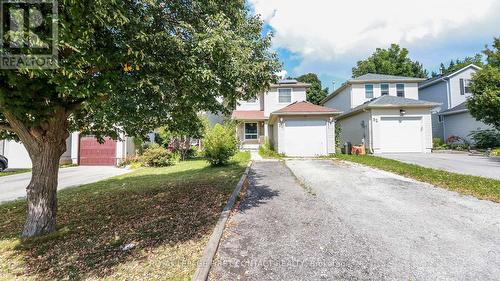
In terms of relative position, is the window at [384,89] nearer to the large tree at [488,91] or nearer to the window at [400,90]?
the window at [400,90]

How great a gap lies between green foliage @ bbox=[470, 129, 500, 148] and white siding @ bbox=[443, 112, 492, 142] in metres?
0.89

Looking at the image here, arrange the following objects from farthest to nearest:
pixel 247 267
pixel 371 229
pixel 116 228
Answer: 1. pixel 116 228
2. pixel 371 229
3. pixel 247 267

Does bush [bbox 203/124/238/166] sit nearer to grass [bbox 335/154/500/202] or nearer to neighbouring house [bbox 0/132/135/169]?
grass [bbox 335/154/500/202]

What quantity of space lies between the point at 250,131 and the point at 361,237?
20001 millimetres

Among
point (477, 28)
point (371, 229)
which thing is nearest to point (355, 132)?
point (477, 28)

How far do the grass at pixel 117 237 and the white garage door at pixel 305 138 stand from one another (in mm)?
10328

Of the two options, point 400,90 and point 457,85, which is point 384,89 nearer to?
point 400,90

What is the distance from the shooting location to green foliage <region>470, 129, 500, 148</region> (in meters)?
17.2

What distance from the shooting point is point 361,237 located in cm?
405

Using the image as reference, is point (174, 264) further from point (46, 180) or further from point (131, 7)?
point (131, 7)

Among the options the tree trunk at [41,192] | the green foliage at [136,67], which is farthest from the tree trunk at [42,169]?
the green foliage at [136,67]

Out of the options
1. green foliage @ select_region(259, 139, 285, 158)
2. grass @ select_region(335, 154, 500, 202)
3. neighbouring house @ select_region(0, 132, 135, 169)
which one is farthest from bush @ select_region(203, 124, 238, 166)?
neighbouring house @ select_region(0, 132, 135, 169)

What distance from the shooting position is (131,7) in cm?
382

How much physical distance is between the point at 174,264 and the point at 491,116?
65.7ft
